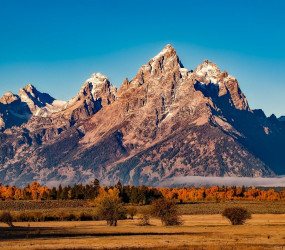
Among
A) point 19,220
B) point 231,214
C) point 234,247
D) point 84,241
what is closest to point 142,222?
point 231,214

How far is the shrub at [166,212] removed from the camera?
16450 centimetres

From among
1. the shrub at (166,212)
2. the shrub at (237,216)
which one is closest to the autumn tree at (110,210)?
the shrub at (166,212)

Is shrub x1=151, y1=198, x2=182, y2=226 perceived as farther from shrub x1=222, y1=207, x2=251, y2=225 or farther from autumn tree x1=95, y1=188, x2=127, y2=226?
shrub x1=222, y1=207, x2=251, y2=225

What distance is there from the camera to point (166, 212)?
551 feet

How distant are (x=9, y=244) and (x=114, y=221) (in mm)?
76730

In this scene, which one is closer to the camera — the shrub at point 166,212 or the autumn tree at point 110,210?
the shrub at point 166,212

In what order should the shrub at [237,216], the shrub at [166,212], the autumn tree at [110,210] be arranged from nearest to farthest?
the shrub at [237,216] < the shrub at [166,212] < the autumn tree at [110,210]

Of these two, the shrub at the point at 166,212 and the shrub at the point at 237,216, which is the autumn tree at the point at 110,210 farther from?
the shrub at the point at 237,216

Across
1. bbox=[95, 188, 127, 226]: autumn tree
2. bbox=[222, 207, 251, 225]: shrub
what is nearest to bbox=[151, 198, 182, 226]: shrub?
bbox=[95, 188, 127, 226]: autumn tree

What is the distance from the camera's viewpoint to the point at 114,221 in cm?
17225

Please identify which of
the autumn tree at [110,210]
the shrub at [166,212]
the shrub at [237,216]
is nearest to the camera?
the shrub at [237,216]

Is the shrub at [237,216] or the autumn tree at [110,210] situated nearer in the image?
the shrub at [237,216]

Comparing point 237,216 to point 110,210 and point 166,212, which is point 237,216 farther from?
point 110,210

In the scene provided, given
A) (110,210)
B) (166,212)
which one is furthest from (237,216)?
(110,210)
